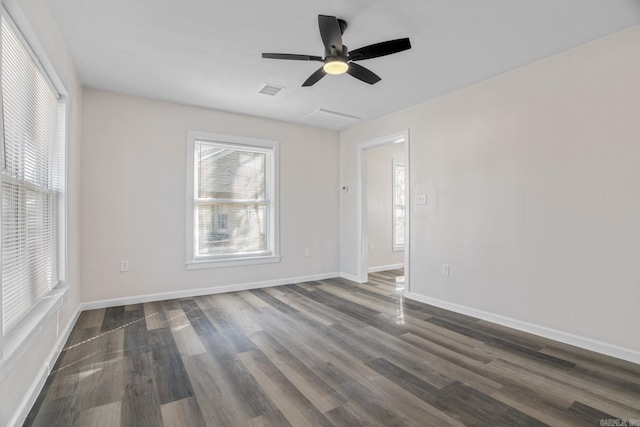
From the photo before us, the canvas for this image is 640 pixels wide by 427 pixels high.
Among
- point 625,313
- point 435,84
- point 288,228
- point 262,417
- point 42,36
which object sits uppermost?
point 435,84

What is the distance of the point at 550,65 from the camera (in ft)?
9.40

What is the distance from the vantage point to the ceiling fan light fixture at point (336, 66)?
2348 millimetres

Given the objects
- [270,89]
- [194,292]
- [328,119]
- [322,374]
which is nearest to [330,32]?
[270,89]

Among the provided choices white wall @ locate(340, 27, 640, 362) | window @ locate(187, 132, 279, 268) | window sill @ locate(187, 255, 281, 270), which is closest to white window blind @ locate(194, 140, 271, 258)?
A: window @ locate(187, 132, 279, 268)

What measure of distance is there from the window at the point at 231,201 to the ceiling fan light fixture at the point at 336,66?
2482 millimetres

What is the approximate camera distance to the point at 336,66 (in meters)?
2.41

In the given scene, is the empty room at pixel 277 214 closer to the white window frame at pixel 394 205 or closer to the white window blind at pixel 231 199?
the white window blind at pixel 231 199

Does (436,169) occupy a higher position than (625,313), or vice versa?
(436,169)

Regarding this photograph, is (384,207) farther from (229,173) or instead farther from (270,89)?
(270,89)

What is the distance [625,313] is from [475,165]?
1.79m

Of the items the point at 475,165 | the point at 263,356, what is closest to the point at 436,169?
the point at 475,165

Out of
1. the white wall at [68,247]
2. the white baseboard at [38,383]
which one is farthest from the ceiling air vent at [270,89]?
the white baseboard at [38,383]

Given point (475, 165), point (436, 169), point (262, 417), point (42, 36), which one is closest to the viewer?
point (262, 417)

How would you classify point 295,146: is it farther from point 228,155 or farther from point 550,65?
point 550,65
